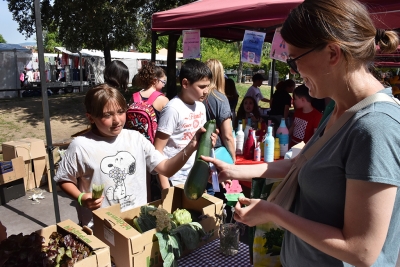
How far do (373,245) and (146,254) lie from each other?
110cm

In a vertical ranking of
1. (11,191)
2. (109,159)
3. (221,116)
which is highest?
(221,116)

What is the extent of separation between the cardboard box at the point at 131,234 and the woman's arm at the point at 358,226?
83 cm

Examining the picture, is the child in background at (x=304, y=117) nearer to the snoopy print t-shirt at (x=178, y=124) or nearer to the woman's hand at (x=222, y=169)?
the snoopy print t-shirt at (x=178, y=124)

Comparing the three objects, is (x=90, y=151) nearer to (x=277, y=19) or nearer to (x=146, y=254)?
(x=146, y=254)

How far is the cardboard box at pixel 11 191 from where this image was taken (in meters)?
5.08

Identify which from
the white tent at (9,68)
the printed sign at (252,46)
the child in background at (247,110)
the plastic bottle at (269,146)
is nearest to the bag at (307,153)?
the plastic bottle at (269,146)

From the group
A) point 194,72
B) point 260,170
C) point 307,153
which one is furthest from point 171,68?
point 307,153

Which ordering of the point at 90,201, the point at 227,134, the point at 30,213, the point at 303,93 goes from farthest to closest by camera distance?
the point at 30,213, the point at 303,93, the point at 227,134, the point at 90,201

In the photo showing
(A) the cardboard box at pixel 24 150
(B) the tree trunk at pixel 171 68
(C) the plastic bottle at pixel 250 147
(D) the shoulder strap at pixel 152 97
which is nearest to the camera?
(D) the shoulder strap at pixel 152 97

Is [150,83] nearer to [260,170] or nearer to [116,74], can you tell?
[116,74]

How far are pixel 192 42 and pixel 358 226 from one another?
14.0 ft

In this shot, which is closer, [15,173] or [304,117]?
[304,117]

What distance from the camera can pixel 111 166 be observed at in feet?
7.10

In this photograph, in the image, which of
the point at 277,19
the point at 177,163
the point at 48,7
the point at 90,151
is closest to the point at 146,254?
the point at 177,163
